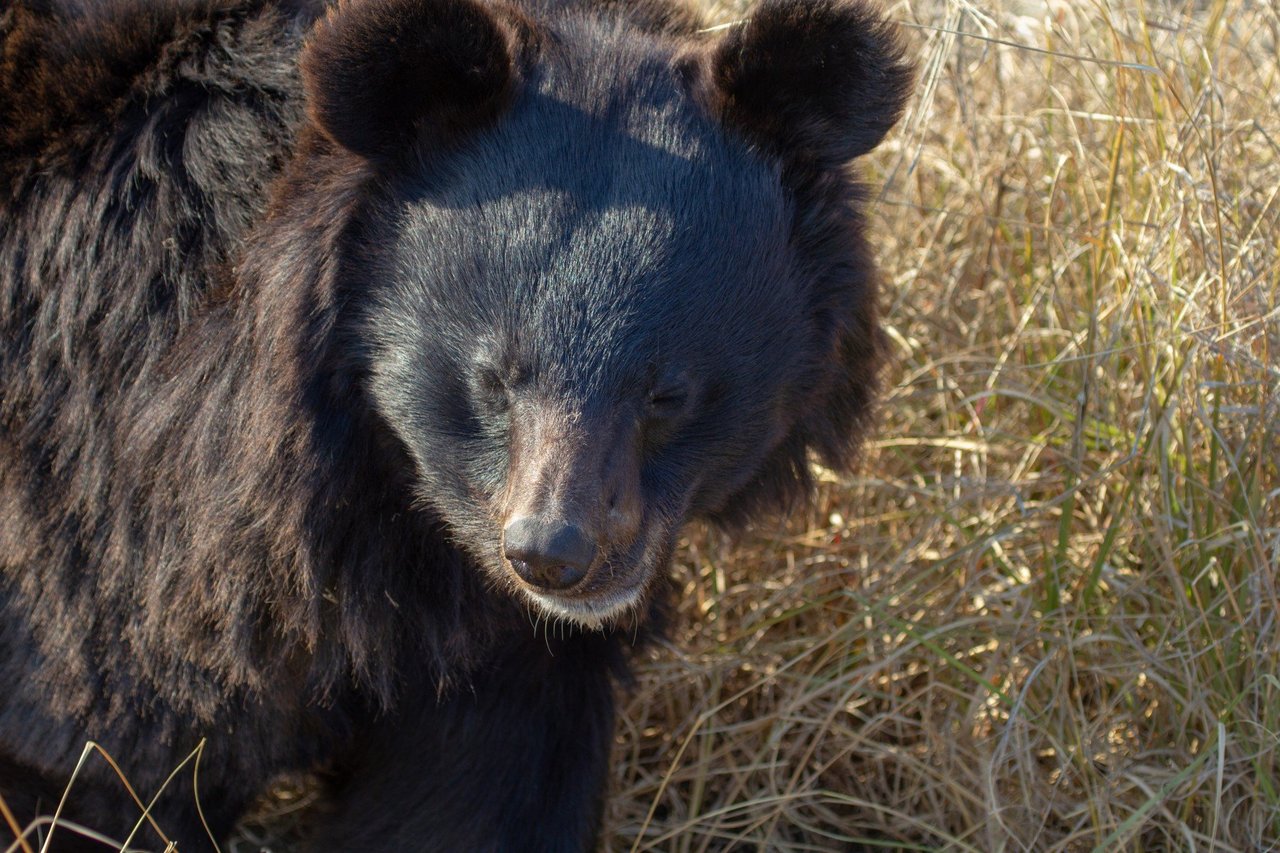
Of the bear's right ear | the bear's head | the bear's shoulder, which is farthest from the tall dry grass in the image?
the bear's shoulder

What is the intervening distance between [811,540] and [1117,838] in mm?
1394

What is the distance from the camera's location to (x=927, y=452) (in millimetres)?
4348

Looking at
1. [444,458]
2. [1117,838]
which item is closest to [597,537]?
[444,458]

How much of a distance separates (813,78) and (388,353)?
934 mm

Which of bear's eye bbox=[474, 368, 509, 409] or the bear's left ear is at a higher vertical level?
the bear's left ear

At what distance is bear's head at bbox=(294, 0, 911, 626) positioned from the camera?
2395mm

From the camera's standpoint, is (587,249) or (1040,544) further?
(1040,544)

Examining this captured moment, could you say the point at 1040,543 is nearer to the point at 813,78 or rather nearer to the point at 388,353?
the point at 813,78

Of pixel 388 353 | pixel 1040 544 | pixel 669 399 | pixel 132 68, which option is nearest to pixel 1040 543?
pixel 1040 544

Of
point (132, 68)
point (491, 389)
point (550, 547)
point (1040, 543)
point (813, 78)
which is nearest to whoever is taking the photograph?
point (550, 547)

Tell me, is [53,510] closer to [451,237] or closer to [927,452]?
[451,237]

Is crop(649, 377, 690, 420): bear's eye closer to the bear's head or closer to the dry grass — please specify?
the bear's head

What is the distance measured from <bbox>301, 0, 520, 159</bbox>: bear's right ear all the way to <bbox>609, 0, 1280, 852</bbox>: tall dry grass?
1006 mm

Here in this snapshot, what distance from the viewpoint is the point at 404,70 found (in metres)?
2.49
